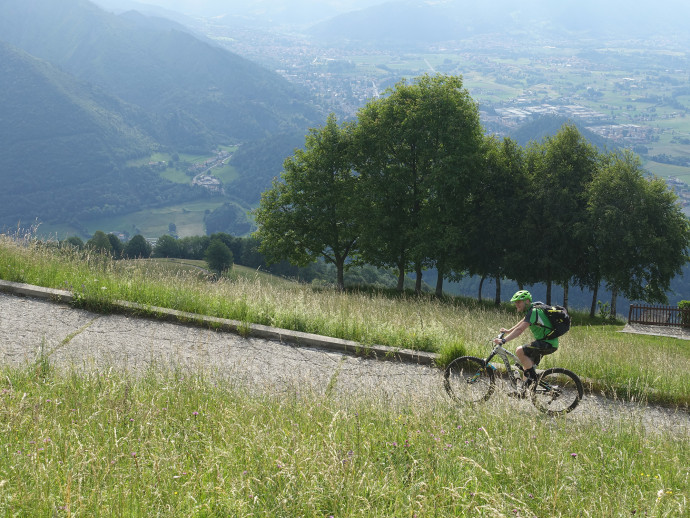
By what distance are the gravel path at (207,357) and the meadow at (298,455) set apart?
1.37 feet

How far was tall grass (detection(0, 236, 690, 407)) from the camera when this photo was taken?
29.1 ft

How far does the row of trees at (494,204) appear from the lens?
38.0 metres

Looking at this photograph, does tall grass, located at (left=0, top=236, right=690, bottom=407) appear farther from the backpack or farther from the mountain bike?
the backpack

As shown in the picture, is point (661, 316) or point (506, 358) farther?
point (661, 316)

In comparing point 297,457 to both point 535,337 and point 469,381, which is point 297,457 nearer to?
point 469,381

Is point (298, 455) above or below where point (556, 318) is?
below

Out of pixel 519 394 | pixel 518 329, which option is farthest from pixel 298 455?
pixel 518 329

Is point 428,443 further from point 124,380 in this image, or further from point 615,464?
point 124,380

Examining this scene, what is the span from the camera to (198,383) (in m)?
6.61

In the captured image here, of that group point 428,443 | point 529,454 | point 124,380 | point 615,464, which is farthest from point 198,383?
point 615,464

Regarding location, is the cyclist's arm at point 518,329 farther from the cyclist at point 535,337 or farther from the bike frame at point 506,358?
the bike frame at point 506,358

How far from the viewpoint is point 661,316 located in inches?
1319

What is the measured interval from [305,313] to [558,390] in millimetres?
4781

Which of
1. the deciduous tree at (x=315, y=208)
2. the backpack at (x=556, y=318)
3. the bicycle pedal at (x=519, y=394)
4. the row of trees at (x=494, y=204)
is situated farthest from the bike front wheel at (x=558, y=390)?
the deciduous tree at (x=315, y=208)
